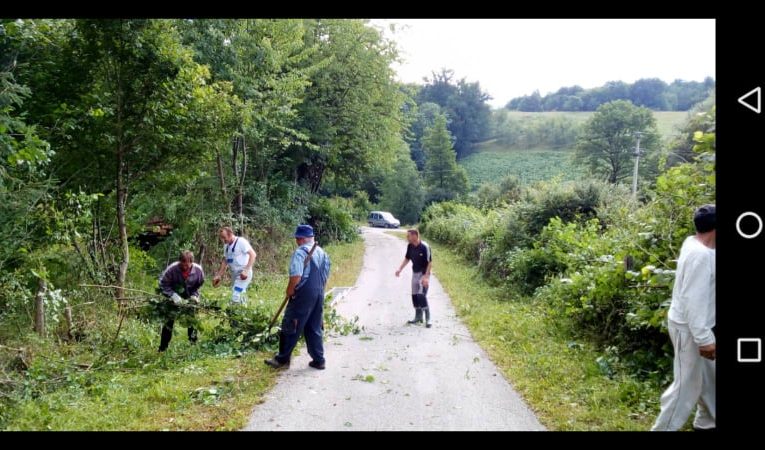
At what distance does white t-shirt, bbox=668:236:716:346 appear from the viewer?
3.86 m

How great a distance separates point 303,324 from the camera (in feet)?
23.1

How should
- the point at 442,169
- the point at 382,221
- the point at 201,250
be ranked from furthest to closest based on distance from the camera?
1. the point at 442,169
2. the point at 382,221
3. the point at 201,250

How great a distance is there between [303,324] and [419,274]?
3877 mm

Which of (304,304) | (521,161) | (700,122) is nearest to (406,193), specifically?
(521,161)

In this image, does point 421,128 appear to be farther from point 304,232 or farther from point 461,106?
point 304,232

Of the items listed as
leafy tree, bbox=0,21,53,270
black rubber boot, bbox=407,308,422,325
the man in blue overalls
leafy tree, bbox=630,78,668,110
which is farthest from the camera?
leafy tree, bbox=630,78,668,110

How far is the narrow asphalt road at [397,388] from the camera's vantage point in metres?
5.20

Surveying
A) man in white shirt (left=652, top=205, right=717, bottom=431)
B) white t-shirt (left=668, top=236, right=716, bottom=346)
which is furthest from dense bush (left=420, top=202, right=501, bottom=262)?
white t-shirt (left=668, top=236, right=716, bottom=346)

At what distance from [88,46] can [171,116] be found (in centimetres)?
159

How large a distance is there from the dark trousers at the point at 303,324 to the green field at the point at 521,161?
6045cm

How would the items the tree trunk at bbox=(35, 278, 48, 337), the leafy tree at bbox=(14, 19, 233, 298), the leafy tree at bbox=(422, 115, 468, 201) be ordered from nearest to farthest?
the tree trunk at bbox=(35, 278, 48, 337), the leafy tree at bbox=(14, 19, 233, 298), the leafy tree at bbox=(422, 115, 468, 201)

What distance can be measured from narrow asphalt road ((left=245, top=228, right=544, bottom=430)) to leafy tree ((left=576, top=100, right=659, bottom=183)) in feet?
185

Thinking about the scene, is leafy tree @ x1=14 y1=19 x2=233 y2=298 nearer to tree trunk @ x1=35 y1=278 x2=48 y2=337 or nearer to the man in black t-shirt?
tree trunk @ x1=35 y1=278 x2=48 y2=337

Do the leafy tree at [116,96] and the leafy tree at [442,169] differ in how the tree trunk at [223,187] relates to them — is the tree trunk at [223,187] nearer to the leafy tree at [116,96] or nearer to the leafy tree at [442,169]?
the leafy tree at [116,96]
